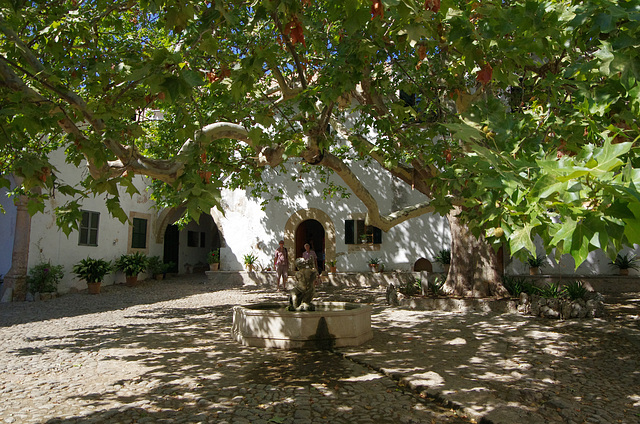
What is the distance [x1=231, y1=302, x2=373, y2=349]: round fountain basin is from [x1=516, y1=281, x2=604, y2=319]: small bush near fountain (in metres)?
4.08

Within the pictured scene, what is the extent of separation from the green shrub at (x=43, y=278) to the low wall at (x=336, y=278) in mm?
5257

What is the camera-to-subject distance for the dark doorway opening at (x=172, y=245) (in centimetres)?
1939

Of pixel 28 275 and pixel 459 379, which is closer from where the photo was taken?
pixel 459 379

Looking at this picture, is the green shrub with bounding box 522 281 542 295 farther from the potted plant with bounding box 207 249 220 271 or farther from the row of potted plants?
the row of potted plants

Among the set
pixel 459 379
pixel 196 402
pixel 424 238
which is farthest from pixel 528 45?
pixel 424 238

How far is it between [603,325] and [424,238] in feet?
25.0

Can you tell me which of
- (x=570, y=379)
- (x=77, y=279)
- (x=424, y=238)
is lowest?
(x=570, y=379)

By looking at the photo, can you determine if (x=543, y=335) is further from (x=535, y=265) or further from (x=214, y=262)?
(x=214, y=262)

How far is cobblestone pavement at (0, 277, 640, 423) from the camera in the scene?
3814mm

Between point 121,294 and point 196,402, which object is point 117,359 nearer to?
point 196,402

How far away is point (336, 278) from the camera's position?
1520 centimetres

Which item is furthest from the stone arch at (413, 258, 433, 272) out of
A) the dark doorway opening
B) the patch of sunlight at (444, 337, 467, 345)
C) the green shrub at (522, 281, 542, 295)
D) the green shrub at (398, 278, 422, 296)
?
the dark doorway opening

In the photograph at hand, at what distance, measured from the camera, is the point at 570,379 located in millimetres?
4770

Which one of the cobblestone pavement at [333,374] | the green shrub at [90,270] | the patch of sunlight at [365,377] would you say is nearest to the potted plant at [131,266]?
the green shrub at [90,270]
